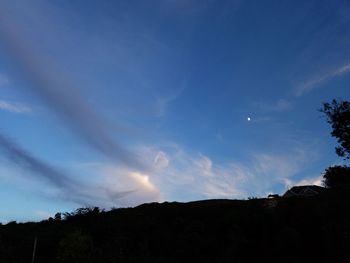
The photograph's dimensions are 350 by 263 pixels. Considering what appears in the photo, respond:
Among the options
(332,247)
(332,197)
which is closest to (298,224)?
(332,247)

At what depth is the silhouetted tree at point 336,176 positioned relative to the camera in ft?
270

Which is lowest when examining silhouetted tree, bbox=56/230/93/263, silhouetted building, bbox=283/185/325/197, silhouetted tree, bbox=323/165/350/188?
silhouetted tree, bbox=56/230/93/263

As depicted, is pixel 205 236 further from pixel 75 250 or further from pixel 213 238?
pixel 75 250

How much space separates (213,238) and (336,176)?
59.1 meters

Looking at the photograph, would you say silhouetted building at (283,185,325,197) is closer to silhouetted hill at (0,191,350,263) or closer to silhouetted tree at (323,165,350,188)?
silhouetted tree at (323,165,350,188)

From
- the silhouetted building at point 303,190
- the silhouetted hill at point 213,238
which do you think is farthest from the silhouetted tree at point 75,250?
the silhouetted building at point 303,190

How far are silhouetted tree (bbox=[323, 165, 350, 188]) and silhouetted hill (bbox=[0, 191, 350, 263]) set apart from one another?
39.3 meters

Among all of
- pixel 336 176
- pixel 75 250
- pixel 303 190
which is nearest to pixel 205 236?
pixel 75 250

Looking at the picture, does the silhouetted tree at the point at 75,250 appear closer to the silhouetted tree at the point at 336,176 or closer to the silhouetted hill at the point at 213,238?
the silhouetted hill at the point at 213,238

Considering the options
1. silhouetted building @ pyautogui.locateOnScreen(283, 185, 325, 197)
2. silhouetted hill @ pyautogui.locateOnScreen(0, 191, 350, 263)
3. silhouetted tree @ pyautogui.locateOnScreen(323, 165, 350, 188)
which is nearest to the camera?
silhouetted hill @ pyautogui.locateOnScreen(0, 191, 350, 263)

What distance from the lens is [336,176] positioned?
8538cm

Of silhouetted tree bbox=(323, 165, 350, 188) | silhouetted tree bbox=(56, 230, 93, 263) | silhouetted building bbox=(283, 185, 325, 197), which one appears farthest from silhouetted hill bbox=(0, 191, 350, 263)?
silhouetted tree bbox=(323, 165, 350, 188)

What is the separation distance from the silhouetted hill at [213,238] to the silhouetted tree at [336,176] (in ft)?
129

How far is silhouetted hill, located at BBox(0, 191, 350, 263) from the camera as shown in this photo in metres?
29.6
